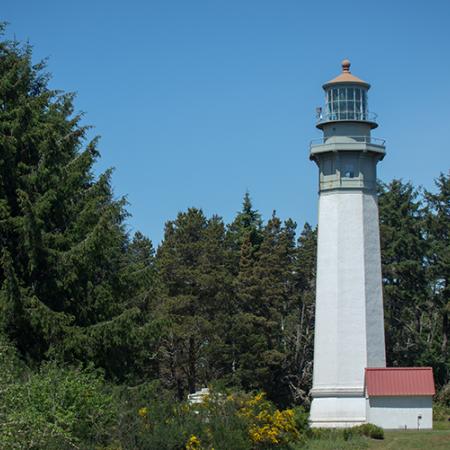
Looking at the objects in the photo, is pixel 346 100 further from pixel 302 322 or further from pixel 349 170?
pixel 302 322

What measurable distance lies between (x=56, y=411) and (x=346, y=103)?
29176 millimetres

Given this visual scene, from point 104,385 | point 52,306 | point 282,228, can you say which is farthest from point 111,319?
point 282,228

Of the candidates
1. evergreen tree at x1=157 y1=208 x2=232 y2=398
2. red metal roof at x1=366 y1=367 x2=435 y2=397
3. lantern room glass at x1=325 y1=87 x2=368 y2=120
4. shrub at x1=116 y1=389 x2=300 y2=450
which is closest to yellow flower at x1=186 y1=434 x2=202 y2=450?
shrub at x1=116 y1=389 x2=300 y2=450

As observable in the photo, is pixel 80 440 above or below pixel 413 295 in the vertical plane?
below

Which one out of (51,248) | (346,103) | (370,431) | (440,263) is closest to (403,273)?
(440,263)

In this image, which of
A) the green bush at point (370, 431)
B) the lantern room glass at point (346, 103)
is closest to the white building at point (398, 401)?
the green bush at point (370, 431)

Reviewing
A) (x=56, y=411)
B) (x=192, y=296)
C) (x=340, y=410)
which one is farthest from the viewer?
(x=192, y=296)

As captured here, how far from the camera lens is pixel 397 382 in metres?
44.5

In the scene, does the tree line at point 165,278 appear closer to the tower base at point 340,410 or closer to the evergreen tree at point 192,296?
the evergreen tree at point 192,296

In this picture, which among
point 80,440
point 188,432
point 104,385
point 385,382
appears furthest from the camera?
point 385,382

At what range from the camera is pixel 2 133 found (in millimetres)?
31516

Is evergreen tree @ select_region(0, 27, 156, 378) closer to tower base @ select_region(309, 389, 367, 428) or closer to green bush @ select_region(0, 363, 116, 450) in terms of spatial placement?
green bush @ select_region(0, 363, 116, 450)

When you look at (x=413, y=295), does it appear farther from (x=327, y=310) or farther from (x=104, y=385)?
(x=104, y=385)

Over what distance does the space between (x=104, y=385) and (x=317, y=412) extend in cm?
2051
